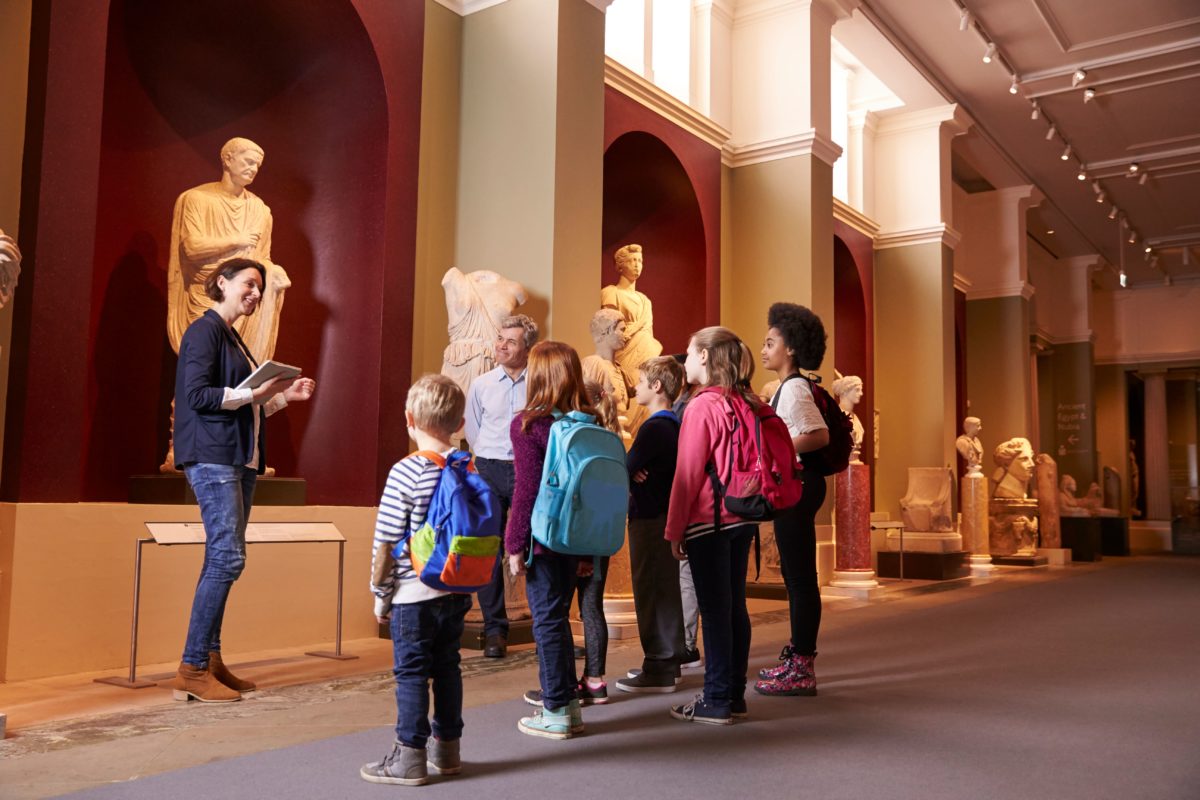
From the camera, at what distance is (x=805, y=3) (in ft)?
32.6

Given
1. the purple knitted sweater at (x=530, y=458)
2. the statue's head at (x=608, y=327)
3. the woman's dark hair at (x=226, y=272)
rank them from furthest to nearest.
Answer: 1. the statue's head at (x=608, y=327)
2. the woman's dark hair at (x=226, y=272)
3. the purple knitted sweater at (x=530, y=458)

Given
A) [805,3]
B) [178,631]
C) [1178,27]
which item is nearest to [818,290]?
Result: [805,3]

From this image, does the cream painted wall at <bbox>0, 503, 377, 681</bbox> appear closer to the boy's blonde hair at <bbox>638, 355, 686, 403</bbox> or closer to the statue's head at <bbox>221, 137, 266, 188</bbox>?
the statue's head at <bbox>221, 137, 266, 188</bbox>

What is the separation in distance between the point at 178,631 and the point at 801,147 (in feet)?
24.8

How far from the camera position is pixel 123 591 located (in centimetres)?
464

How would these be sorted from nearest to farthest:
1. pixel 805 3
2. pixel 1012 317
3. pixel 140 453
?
1. pixel 140 453
2. pixel 805 3
3. pixel 1012 317

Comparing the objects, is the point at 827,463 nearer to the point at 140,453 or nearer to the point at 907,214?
the point at 140,453

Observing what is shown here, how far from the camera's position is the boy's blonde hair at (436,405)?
282 centimetres

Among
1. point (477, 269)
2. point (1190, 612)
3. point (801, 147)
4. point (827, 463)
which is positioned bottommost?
point (1190, 612)

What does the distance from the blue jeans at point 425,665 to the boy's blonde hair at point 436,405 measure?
1.58 feet

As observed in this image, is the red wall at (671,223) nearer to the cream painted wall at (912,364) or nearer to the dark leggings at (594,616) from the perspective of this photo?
the cream painted wall at (912,364)

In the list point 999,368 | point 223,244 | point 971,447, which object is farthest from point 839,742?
point 999,368

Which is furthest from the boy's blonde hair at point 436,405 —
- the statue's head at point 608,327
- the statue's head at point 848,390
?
the statue's head at point 848,390

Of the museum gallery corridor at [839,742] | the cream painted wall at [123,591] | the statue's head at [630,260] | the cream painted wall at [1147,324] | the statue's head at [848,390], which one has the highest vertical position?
the cream painted wall at [1147,324]
